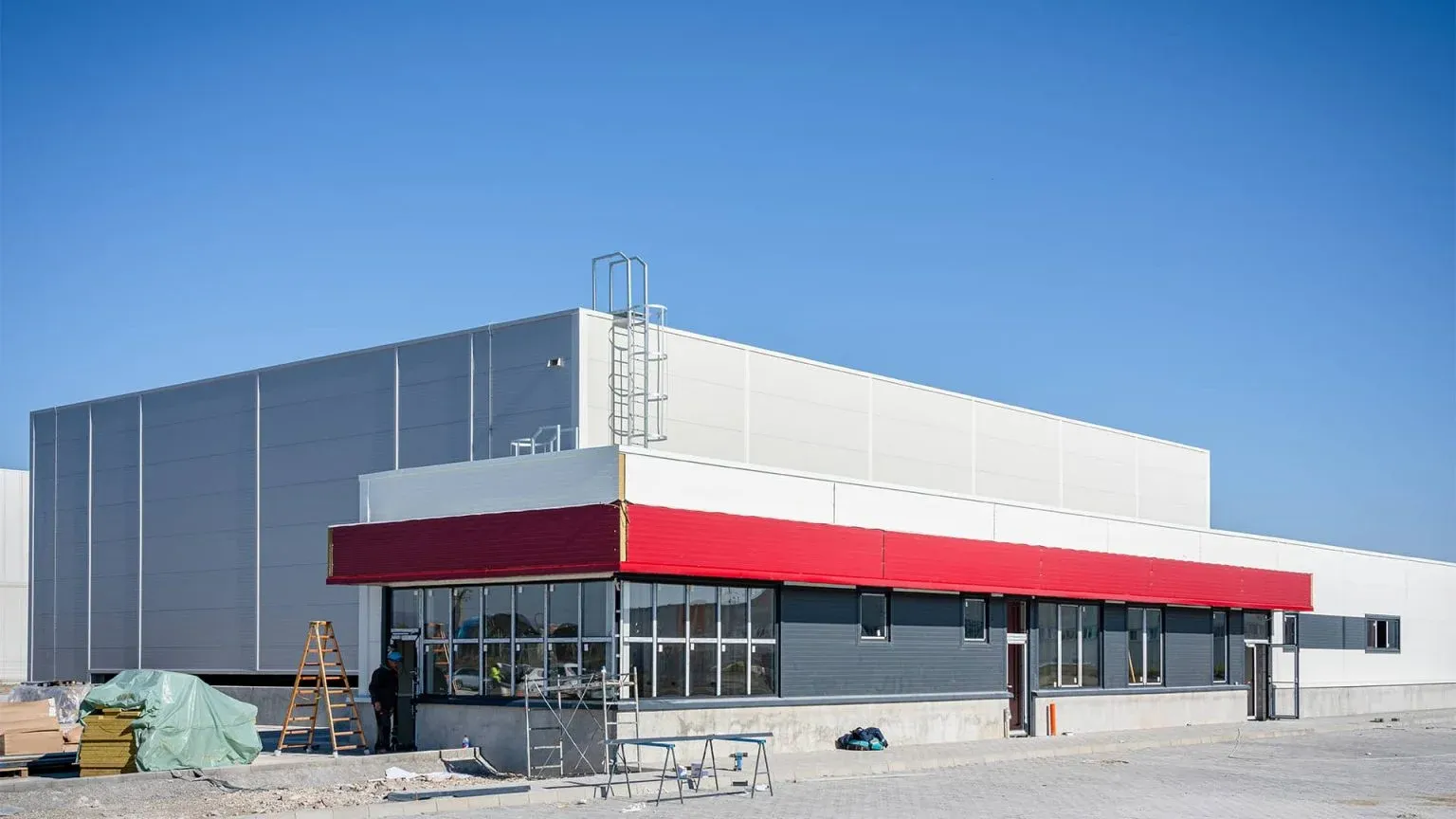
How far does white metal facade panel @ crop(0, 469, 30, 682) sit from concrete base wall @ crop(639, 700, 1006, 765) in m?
41.9

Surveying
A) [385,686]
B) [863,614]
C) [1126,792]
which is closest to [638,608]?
[385,686]

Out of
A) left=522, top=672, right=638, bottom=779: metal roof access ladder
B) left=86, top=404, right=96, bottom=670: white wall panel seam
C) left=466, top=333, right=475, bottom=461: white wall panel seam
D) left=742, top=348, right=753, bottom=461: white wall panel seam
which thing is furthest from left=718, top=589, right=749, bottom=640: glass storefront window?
left=86, top=404, right=96, bottom=670: white wall panel seam

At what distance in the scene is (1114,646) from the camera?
36250 mm

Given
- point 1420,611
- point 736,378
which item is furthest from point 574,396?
point 1420,611

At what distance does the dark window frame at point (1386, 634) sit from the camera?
48.8 m

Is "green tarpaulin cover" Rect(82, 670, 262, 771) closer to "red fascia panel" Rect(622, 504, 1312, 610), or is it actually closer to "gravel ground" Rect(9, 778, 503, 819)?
"gravel ground" Rect(9, 778, 503, 819)

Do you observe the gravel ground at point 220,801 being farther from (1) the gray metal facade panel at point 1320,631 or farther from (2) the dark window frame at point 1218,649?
(1) the gray metal facade panel at point 1320,631

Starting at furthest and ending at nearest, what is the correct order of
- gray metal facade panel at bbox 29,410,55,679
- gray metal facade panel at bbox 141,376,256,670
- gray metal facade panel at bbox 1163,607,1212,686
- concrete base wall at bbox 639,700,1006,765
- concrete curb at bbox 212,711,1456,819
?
gray metal facade panel at bbox 29,410,55,679 < gray metal facade panel at bbox 141,376,256,670 < gray metal facade panel at bbox 1163,607,1212,686 < concrete base wall at bbox 639,700,1006,765 < concrete curb at bbox 212,711,1456,819

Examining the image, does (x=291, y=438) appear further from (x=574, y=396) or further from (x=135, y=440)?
(x=574, y=396)

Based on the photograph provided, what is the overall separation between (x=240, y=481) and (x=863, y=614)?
1796 centimetres

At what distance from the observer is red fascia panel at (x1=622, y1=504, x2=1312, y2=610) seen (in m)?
24.5

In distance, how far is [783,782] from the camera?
2333 centimetres

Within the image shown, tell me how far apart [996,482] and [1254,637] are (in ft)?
26.9

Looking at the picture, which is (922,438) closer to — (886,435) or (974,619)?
(886,435)
